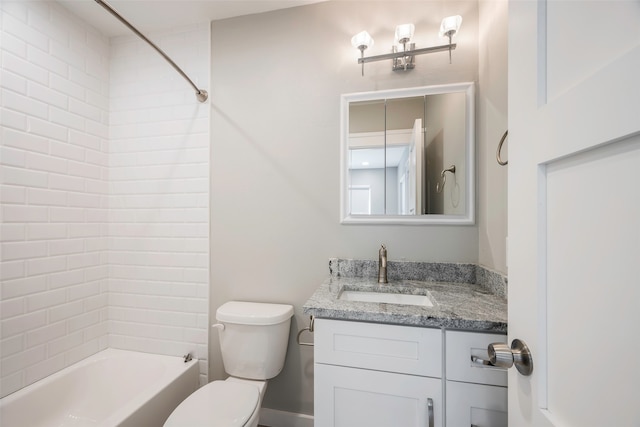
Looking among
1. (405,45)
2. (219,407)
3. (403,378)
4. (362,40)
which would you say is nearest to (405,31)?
(405,45)

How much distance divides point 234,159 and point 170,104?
596 millimetres

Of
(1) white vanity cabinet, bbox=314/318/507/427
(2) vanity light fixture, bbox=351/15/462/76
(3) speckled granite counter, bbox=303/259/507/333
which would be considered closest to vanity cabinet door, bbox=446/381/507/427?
(1) white vanity cabinet, bbox=314/318/507/427

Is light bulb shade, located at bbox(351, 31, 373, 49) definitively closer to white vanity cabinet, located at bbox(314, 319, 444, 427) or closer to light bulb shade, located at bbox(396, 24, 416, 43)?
light bulb shade, located at bbox(396, 24, 416, 43)

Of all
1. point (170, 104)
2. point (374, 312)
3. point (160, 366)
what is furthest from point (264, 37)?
point (160, 366)

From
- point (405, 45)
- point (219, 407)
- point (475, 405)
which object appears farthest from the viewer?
point (405, 45)

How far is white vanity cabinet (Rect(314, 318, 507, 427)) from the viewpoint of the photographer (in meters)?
0.85

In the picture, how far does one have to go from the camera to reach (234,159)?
1641mm

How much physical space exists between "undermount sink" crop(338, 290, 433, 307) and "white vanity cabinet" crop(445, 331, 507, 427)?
13.9 inches

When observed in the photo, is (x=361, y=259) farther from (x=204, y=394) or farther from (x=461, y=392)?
(x=204, y=394)

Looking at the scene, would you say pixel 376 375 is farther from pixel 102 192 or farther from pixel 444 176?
pixel 102 192

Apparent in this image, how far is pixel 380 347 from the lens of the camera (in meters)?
0.93

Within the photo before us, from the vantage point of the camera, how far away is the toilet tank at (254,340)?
1.40 meters

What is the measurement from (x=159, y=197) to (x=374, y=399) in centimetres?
168

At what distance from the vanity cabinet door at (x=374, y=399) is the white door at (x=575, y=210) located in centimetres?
35
